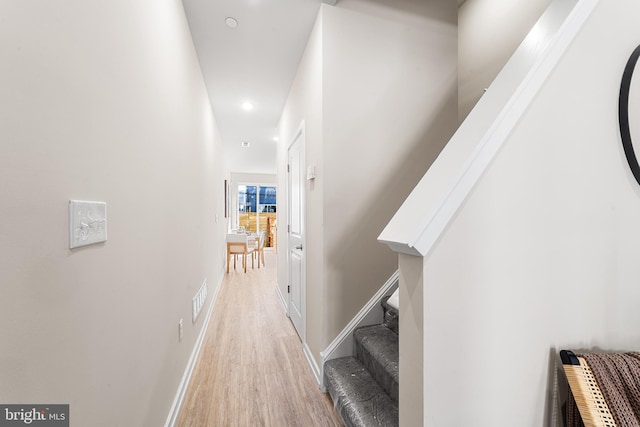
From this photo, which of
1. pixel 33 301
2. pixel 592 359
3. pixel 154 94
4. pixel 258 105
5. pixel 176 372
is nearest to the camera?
pixel 33 301

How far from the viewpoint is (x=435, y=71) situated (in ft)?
7.06

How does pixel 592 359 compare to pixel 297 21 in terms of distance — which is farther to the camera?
pixel 297 21

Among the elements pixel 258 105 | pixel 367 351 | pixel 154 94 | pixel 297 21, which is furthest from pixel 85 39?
pixel 258 105

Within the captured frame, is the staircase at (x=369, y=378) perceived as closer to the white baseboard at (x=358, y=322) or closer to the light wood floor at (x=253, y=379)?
the white baseboard at (x=358, y=322)

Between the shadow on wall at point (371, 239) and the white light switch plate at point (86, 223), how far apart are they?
132 cm

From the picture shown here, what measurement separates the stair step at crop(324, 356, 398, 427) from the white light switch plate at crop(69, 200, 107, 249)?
1431 millimetres

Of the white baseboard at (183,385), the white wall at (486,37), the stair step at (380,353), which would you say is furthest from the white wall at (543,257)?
the white baseboard at (183,385)

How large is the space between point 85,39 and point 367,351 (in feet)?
6.40

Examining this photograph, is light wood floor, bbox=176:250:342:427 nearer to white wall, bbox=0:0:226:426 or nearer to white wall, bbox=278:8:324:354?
white wall, bbox=278:8:324:354

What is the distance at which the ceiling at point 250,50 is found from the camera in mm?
1990

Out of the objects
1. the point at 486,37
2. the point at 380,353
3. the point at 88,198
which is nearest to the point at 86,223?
the point at 88,198

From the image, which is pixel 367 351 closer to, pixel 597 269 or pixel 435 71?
pixel 597 269

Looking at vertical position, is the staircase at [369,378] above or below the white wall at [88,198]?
below

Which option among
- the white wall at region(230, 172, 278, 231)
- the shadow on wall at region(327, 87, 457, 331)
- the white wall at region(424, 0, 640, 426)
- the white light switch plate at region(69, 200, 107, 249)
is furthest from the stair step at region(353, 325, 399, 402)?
the white wall at region(230, 172, 278, 231)
